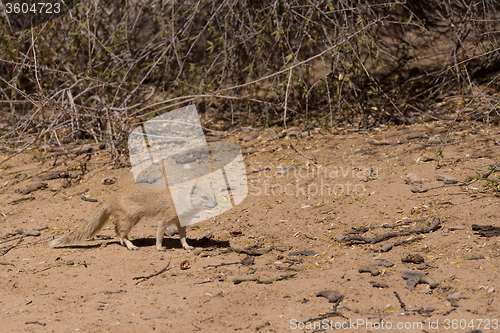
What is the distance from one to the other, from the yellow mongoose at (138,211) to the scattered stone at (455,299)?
2276 millimetres

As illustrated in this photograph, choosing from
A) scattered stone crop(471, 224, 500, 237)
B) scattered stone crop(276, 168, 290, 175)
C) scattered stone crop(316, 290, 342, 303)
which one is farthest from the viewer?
scattered stone crop(276, 168, 290, 175)

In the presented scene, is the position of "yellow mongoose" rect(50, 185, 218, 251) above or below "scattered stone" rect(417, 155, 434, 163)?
above

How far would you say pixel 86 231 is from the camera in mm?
4398

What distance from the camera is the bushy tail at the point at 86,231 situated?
4.36 metres

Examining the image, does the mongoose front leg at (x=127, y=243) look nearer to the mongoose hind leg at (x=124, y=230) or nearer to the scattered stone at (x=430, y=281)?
the mongoose hind leg at (x=124, y=230)

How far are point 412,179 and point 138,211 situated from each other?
2.78 m

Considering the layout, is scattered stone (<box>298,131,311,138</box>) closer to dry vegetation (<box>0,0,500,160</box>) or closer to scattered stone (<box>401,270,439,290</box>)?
dry vegetation (<box>0,0,500,160</box>)

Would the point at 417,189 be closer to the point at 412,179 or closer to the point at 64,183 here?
the point at 412,179

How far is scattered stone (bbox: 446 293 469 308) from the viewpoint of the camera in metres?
2.92

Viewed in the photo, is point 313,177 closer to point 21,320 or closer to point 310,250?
point 310,250

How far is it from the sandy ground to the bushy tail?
0.14m

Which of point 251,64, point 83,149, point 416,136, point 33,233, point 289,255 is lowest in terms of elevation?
point 289,255

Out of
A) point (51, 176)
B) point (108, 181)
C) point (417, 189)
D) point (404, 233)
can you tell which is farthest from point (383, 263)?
point (51, 176)

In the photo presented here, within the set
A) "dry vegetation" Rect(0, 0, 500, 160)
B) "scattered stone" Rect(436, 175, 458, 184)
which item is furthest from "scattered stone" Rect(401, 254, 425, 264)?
"dry vegetation" Rect(0, 0, 500, 160)
